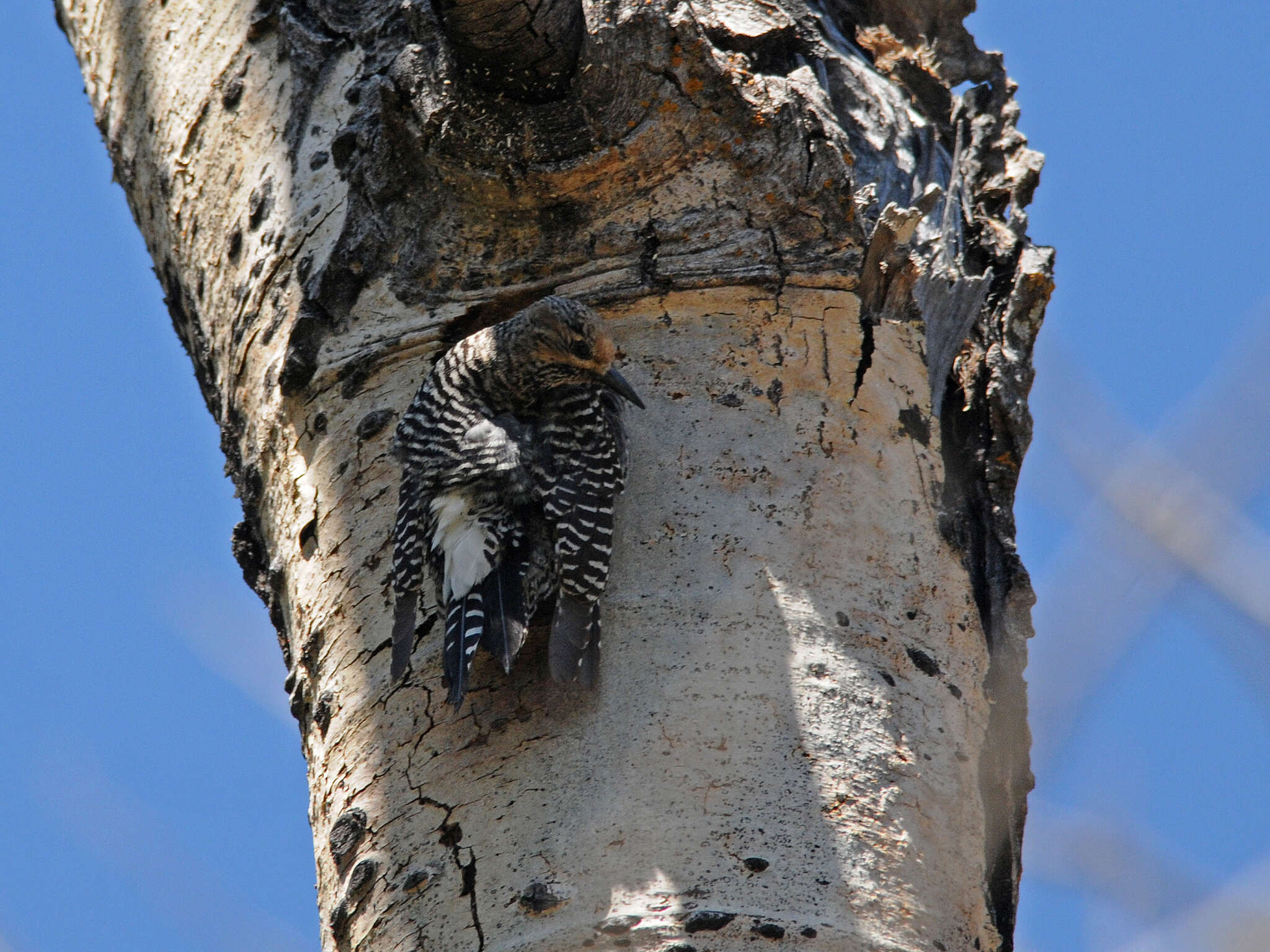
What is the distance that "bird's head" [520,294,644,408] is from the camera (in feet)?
9.96

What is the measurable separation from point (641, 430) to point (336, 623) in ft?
2.34

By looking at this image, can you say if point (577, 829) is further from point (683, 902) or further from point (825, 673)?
point (825, 673)

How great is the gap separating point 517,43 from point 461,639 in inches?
51.6

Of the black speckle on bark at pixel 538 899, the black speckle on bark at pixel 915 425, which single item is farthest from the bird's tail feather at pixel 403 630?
the black speckle on bark at pixel 915 425

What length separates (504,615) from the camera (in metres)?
2.65

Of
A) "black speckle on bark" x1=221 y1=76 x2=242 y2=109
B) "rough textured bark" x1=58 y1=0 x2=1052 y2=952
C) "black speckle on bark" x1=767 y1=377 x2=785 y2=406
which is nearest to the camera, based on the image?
"rough textured bark" x1=58 y1=0 x2=1052 y2=952

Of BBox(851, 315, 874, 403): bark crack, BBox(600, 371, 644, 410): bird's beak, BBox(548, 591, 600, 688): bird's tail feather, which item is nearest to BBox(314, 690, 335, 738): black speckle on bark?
BBox(548, 591, 600, 688): bird's tail feather

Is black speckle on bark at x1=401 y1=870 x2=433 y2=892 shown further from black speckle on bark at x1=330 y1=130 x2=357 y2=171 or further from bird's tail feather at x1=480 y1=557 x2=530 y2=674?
black speckle on bark at x1=330 y1=130 x2=357 y2=171

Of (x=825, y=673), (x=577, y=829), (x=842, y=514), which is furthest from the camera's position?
(x=842, y=514)

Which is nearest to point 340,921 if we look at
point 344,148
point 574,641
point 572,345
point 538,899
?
point 538,899

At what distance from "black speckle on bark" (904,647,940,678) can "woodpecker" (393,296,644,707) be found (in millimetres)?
566

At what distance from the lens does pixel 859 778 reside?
229 cm

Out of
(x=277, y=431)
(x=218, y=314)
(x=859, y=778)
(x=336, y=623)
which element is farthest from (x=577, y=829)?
(x=218, y=314)

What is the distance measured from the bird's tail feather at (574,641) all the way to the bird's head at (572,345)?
52 centimetres
